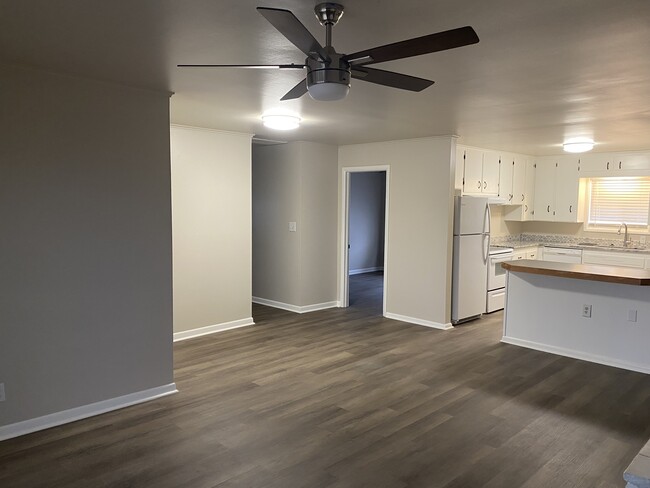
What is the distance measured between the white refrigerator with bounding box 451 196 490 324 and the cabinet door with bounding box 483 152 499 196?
0.54 m

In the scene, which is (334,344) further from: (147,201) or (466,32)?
(466,32)

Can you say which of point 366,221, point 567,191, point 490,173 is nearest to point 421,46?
point 490,173

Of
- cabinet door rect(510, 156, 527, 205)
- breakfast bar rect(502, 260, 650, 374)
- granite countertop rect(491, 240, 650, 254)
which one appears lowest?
breakfast bar rect(502, 260, 650, 374)

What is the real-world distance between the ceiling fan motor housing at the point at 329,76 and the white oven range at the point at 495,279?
4.95 metres

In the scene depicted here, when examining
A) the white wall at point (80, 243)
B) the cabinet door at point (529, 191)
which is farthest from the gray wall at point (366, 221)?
the white wall at point (80, 243)

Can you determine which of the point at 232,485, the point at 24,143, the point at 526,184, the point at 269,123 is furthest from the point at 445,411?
the point at 526,184

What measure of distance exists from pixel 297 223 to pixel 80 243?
3.44m

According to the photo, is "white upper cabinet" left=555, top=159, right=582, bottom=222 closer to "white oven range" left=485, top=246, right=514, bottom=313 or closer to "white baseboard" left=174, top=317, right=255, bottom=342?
"white oven range" left=485, top=246, right=514, bottom=313

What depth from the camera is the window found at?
6.92 metres

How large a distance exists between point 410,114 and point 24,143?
3.00 m

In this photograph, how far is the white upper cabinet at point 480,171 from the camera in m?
6.22

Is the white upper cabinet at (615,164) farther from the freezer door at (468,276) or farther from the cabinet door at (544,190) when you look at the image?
the freezer door at (468,276)

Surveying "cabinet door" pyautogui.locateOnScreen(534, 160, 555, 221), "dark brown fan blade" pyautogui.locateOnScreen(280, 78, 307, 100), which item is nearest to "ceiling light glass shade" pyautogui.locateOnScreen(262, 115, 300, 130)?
"dark brown fan blade" pyautogui.locateOnScreen(280, 78, 307, 100)

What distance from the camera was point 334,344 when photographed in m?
5.14
